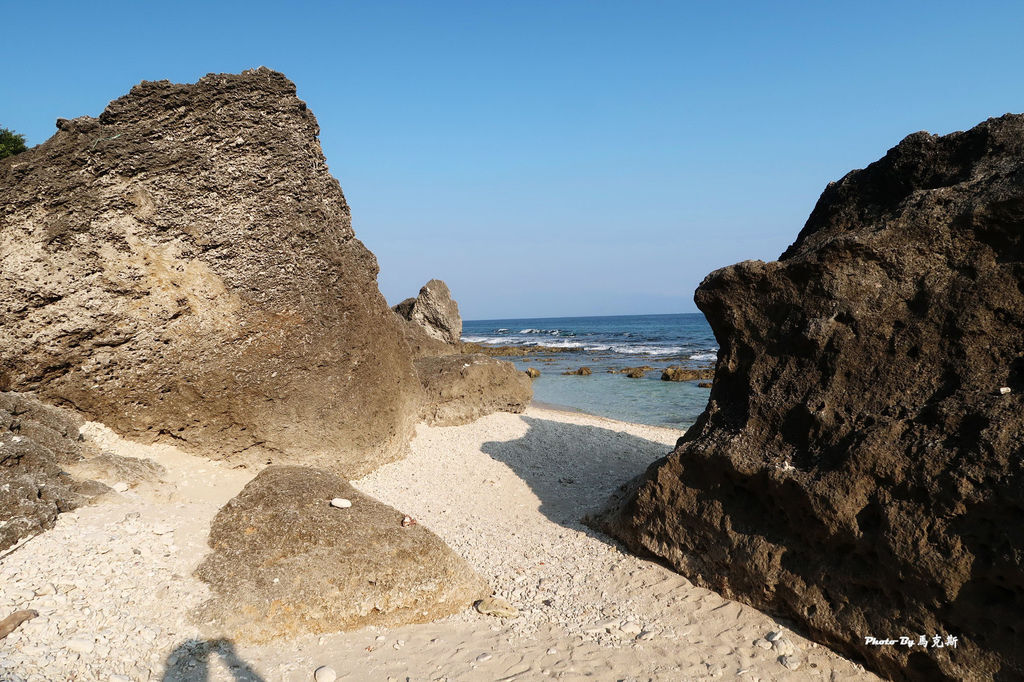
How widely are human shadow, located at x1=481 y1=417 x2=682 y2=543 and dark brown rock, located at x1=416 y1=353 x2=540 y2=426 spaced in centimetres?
72

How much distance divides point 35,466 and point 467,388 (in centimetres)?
693

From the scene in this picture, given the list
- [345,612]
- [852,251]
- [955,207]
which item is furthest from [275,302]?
[955,207]

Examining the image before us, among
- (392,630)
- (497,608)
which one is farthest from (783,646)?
(392,630)

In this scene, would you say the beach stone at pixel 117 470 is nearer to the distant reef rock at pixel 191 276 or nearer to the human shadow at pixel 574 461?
the distant reef rock at pixel 191 276

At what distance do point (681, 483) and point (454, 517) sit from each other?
8.75 ft

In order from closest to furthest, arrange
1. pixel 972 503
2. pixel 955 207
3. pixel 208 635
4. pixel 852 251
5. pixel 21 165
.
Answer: pixel 972 503
pixel 208 635
pixel 955 207
pixel 852 251
pixel 21 165

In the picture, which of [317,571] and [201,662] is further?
[317,571]

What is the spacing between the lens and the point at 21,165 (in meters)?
6.09

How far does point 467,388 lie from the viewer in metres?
11.4

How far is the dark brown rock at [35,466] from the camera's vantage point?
4.66 meters

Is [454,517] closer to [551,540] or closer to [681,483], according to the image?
[551,540]

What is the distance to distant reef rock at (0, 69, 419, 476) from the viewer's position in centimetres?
618

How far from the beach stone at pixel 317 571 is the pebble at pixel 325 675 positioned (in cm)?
49

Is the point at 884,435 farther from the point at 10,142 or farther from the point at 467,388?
the point at 10,142
